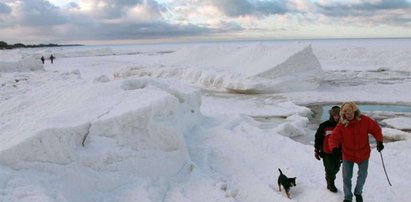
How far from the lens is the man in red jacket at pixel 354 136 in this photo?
4445 millimetres

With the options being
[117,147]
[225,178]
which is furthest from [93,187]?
[225,178]

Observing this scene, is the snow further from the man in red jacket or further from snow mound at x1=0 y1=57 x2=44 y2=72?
snow mound at x1=0 y1=57 x2=44 y2=72

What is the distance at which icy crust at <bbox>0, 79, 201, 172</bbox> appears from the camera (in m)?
5.27

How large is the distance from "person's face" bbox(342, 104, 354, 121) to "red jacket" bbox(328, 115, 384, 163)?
74 mm

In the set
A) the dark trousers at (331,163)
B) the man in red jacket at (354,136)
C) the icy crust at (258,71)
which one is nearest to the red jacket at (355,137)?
the man in red jacket at (354,136)

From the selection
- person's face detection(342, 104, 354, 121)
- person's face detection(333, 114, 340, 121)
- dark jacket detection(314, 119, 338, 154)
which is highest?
person's face detection(342, 104, 354, 121)

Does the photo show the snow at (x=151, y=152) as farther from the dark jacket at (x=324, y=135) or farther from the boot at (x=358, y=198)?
the dark jacket at (x=324, y=135)

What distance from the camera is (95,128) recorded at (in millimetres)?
5902

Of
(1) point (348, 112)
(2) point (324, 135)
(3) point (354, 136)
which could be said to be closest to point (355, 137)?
(3) point (354, 136)

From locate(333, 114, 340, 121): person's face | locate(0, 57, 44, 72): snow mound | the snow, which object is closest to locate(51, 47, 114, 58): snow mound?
locate(0, 57, 44, 72): snow mound

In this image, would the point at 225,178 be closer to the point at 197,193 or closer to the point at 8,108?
the point at 197,193

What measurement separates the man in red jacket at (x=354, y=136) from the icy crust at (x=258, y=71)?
13232 mm

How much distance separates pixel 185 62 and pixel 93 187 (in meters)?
20.1

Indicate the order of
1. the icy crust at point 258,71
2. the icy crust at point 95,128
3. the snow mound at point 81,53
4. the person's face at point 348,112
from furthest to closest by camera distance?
the snow mound at point 81,53 < the icy crust at point 258,71 < the icy crust at point 95,128 < the person's face at point 348,112
